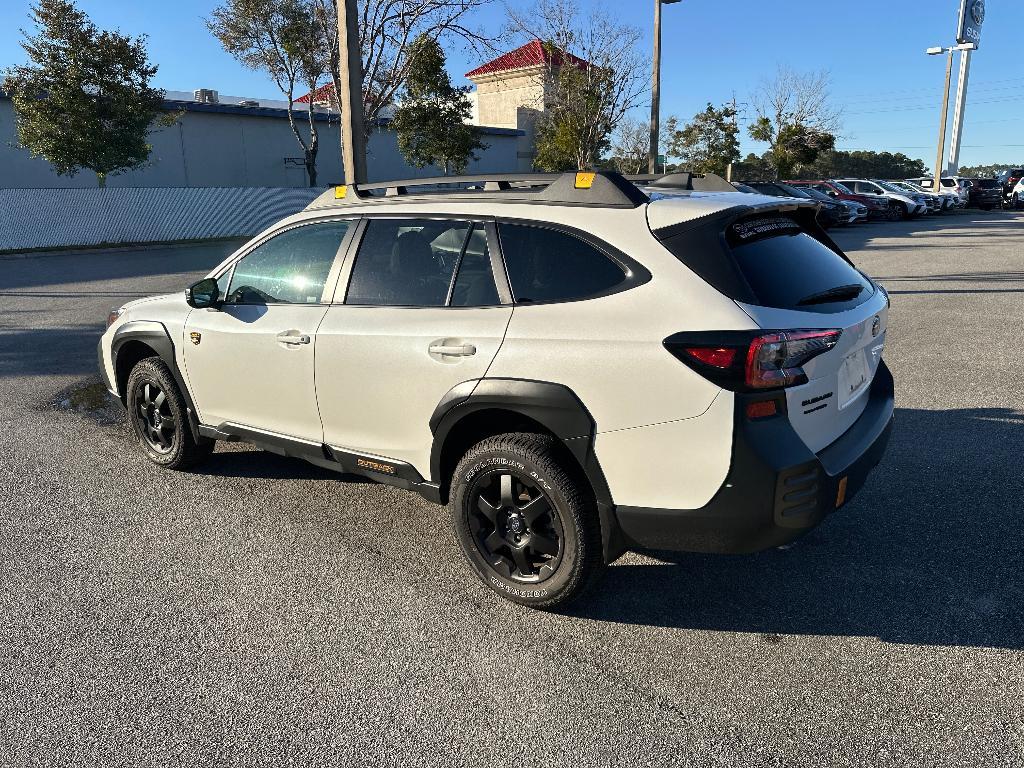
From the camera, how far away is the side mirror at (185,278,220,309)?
455 cm

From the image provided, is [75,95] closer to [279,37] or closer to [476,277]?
[279,37]

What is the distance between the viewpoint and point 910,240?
21.5 meters

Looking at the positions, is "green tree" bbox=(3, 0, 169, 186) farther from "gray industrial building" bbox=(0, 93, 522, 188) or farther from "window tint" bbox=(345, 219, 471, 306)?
"window tint" bbox=(345, 219, 471, 306)

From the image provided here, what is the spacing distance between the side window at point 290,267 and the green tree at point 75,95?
24.2 m

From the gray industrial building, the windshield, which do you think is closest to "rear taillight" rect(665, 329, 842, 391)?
the windshield

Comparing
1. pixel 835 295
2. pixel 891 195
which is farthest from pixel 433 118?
pixel 835 295

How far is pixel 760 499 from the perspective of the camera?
2801 mm

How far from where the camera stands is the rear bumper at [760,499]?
2.77 m

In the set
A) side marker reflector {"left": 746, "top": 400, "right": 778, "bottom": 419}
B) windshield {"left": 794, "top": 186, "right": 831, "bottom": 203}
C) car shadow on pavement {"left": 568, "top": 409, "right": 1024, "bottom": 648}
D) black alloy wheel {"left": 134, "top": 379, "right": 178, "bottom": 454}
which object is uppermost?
windshield {"left": 794, "top": 186, "right": 831, "bottom": 203}

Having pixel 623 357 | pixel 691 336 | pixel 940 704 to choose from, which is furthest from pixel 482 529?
pixel 940 704

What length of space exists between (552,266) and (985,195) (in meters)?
42.9

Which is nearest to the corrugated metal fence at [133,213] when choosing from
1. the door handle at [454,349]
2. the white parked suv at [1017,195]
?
the door handle at [454,349]

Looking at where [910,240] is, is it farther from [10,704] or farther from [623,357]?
[10,704]

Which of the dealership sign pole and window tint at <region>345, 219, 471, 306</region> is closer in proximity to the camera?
window tint at <region>345, 219, 471, 306</region>
